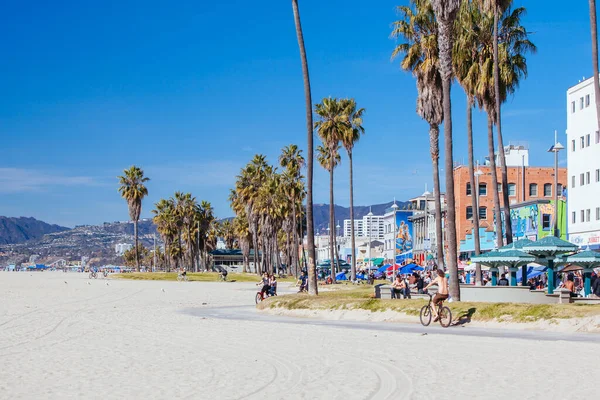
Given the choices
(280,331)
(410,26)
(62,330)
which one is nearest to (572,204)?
(410,26)

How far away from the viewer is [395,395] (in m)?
11.1

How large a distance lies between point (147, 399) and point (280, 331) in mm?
11928

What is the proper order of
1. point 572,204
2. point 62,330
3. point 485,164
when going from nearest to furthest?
point 62,330 → point 572,204 → point 485,164

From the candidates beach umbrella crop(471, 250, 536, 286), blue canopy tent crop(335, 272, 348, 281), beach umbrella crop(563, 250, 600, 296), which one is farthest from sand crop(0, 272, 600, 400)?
blue canopy tent crop(335, 272, 348, 281)

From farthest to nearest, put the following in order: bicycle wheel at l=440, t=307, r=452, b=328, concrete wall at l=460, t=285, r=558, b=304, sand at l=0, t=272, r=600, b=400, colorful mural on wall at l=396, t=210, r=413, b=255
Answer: colorful mural on wall at l=396, t=210, r=413, b=255 → concrete wall at l=460, t=285, r=558, b=304 → bicycle wheel at l=440, t=307, r=452, b=328 → sand at l=0, t=272, r=600, b=400

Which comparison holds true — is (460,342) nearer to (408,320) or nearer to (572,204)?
(408,320)

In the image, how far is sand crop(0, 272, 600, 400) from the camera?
1157 cm

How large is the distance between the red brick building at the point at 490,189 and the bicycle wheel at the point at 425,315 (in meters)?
67.3

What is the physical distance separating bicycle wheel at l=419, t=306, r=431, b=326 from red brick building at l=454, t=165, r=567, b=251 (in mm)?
67347

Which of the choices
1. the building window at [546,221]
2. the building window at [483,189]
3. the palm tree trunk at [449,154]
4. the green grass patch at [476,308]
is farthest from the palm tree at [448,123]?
the building window at [483,189]

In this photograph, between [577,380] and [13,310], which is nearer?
[577,380]

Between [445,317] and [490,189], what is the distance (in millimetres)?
72791

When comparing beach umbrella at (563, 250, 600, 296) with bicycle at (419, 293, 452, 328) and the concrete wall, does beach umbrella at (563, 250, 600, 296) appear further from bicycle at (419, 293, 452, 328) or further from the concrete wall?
bicycle at (419, 293, 452, 328)

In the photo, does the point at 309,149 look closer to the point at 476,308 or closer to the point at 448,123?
the point at 448,123
